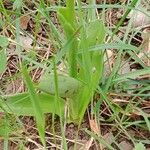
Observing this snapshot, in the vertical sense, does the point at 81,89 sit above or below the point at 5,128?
above

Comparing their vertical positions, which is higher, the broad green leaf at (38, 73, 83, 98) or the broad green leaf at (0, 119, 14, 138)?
the broad green leaf at (38, 73, 83, 98)

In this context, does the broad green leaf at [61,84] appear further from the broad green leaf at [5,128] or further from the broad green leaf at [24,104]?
the broad green leaf at [5,128]

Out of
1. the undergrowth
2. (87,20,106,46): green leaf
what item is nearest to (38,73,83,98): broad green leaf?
the undergrowth

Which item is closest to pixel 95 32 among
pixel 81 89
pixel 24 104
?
pixel 81 89

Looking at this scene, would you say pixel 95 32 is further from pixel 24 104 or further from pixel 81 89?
pixel 24 104

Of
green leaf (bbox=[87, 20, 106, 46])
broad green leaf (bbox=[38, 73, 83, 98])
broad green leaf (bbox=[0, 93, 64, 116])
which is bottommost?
broad green leaf (bbox=[0, 93, 64, 116])

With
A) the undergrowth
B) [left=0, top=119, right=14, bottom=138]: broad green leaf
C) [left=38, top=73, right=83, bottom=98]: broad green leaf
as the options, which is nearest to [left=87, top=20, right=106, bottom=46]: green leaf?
the undergrowth

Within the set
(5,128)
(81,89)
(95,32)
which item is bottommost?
(5,128)

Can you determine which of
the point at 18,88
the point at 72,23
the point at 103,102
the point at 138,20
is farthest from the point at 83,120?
the point at 138,20

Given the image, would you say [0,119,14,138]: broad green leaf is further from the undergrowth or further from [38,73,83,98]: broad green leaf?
[38,73,83,98]: broad green leaf
